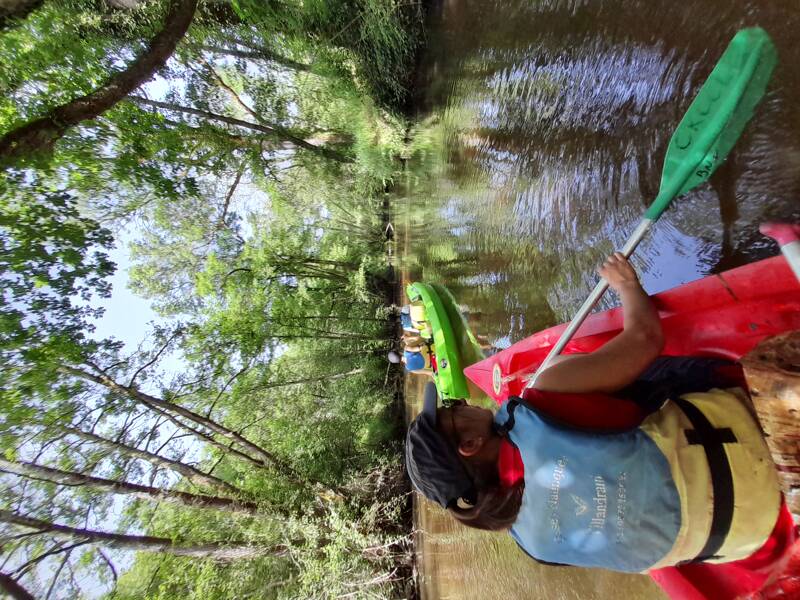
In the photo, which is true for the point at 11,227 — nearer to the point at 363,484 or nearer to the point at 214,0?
the point at 214,0

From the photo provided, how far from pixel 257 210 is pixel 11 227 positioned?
4048 millimetres

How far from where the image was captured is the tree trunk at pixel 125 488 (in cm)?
606

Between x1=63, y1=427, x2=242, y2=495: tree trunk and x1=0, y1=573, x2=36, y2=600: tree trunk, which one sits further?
x1=63, y1=427, x2=242, y2=495: tree trunk

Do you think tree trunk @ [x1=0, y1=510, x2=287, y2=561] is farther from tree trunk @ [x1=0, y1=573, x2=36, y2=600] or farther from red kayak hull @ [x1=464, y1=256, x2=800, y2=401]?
red kayak hull @ [x1=464, y1=256, x2=800, y2=401]

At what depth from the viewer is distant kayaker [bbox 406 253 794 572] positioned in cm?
134

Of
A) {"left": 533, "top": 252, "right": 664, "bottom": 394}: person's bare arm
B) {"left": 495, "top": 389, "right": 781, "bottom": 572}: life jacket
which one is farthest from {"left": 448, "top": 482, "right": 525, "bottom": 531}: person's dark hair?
{"left": 533, "top": 252, "right": 664, "bottom": 394}: person's bare arm

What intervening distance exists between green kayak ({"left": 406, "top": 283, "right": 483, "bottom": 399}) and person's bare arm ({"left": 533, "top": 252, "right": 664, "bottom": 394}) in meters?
3.31

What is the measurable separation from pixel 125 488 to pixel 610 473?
7.97 m

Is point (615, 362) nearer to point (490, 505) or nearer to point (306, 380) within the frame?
point (490, 505)

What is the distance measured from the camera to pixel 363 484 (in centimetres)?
718

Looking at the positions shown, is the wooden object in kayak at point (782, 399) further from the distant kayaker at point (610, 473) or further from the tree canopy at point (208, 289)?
the tree canopy at point (208, 289)

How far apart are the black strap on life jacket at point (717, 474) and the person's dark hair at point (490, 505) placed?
1.86ft

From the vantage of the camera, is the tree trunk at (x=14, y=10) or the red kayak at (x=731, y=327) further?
the tree trunk at (x=14, y=10)

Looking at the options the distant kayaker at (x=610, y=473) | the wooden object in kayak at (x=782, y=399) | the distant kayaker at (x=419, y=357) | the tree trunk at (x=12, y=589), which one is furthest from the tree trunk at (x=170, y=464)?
the wooden object in kayak at (x=782, y=399)
